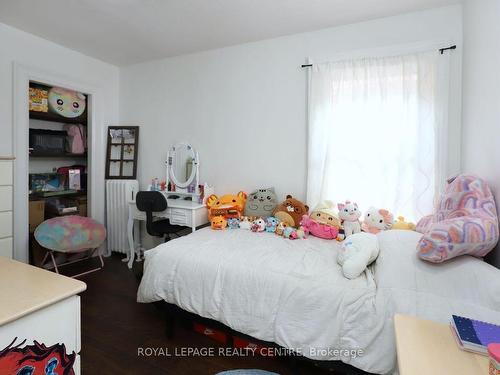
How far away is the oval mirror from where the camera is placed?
3219 millimetres

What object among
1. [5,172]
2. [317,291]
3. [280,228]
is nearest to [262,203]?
[280,228]

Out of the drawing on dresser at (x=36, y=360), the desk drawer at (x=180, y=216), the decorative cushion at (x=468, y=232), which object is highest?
the decorative cushion at (x=468, y=232)

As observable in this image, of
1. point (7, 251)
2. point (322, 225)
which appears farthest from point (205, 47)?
point (7, 251)

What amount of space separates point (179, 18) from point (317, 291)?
7.95 feet

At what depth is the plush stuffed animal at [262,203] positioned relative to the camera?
2.73 meters

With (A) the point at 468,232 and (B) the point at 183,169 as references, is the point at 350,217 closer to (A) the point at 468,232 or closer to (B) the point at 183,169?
(A) the point at 468,232

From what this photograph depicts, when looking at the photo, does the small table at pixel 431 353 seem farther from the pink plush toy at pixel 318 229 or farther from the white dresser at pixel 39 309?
the pink plush toy at pixel 318 229

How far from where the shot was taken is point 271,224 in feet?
8.34

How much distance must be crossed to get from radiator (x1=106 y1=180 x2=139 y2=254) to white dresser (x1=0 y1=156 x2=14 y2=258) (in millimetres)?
1157

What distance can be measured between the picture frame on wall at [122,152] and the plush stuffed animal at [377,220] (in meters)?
2.81

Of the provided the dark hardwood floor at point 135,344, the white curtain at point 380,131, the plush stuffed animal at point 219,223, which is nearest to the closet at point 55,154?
the dark hardwood floor at point 135,344

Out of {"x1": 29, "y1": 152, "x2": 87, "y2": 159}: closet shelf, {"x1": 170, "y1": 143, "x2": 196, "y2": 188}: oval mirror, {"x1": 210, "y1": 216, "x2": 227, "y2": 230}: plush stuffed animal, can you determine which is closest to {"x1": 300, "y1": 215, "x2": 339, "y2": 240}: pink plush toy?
{"x1": 210, "y1": 216, "x2": 227, "y2": 230}: plush stuffed animal

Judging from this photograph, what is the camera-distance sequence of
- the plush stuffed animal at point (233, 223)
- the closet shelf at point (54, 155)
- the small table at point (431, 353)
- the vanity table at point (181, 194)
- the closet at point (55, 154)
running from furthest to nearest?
1. the closet shelf at point (54, 155)
2. the closet at point (55, 154)
3. the vanity table at point (181, 194)
4. the plush stuffed animal at point (233, 223)
5. the small table at point (431, 353)

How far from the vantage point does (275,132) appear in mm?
2865
